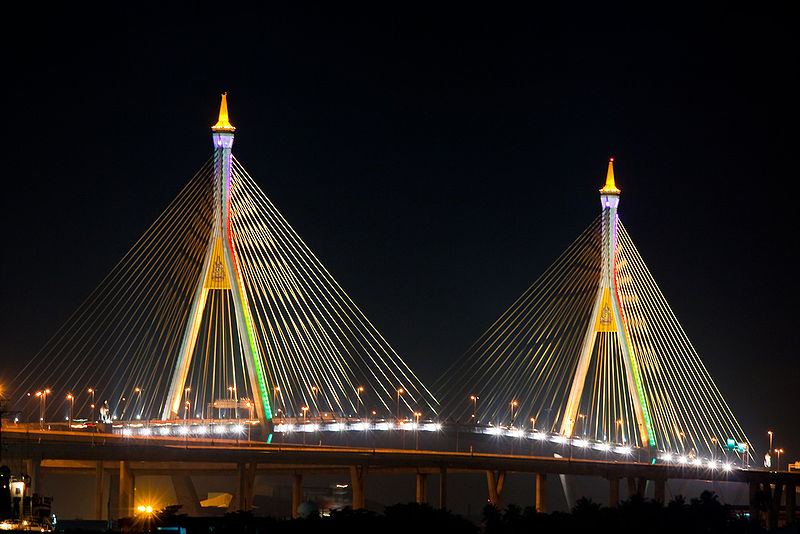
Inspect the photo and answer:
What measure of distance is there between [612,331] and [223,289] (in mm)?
20787

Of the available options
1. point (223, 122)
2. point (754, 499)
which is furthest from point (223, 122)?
point (754, 499)

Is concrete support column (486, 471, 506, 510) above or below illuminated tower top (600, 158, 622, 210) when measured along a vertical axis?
below

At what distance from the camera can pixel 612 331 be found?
71.3 m

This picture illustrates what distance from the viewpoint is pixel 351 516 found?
46531 mm

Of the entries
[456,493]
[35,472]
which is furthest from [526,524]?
[456,493]

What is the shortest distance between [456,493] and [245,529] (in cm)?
9175

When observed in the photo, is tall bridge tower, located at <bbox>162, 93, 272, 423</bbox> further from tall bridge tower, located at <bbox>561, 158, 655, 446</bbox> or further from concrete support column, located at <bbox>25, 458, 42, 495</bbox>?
tall bridge tower, located at <bbox>561, 158, 655, 446</bbox>

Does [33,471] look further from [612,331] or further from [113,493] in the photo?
[612,331]

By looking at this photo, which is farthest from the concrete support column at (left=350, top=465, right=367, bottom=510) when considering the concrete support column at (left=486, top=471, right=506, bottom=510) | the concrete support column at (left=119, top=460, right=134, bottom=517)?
the concrete support column at (left=119, top=460, right=134, bottom=517)

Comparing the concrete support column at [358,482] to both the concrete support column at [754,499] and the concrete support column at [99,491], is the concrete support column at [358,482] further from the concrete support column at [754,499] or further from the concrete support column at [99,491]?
the concrete support column at [754,499]

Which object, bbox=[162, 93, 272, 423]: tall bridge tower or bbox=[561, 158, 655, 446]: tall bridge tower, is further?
bbox=[561, 158, 655, 446]: tall bridge tower

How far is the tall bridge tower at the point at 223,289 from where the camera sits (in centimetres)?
5800

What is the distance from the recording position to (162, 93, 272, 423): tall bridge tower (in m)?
58.0

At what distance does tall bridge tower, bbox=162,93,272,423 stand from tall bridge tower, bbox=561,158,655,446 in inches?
620
